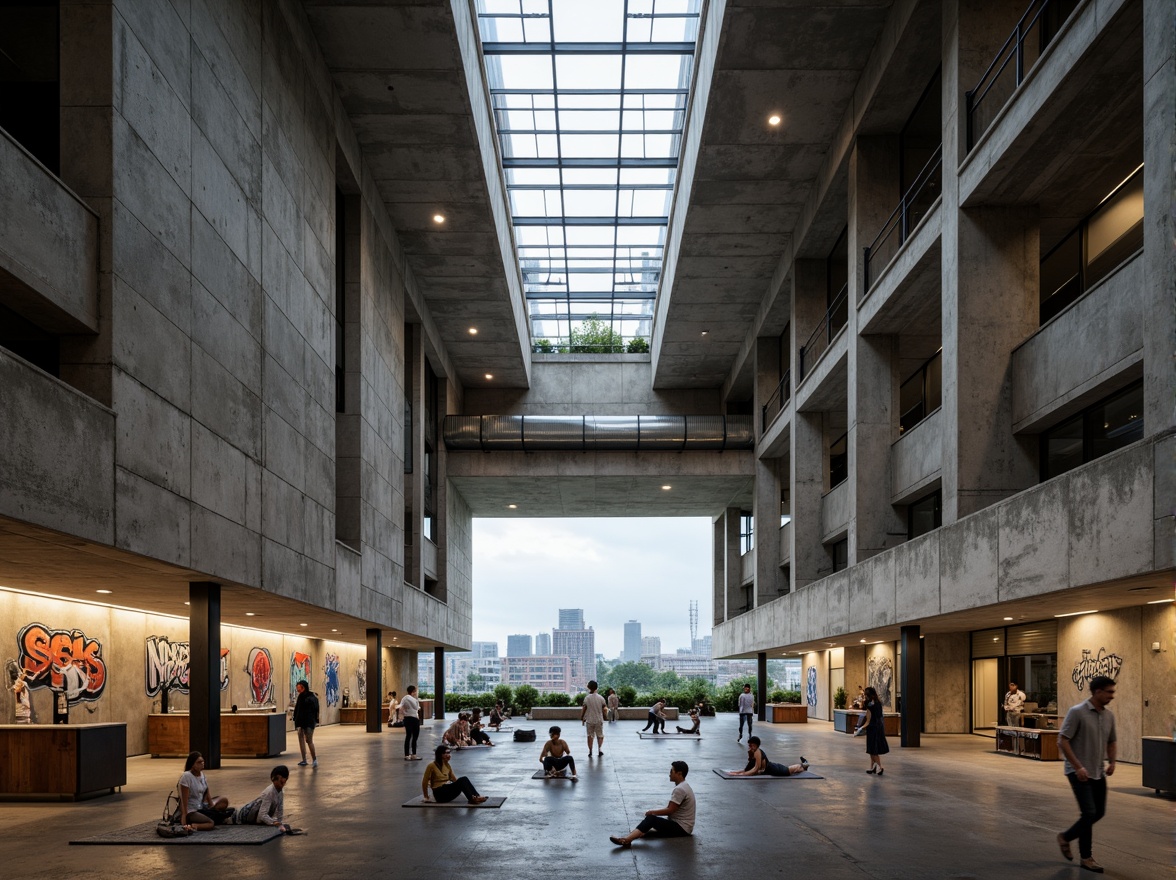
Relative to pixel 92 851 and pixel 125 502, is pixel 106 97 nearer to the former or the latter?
pixel 125 502

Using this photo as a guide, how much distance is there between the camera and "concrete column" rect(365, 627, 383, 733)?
32.0m

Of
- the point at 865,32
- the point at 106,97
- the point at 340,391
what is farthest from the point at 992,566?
the point at 340,391

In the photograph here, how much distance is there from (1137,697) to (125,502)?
18.0 metres

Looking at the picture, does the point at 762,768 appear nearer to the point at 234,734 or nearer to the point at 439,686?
the point at 234,734

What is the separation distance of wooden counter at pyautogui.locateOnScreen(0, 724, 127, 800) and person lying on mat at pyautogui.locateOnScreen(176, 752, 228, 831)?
312 cm

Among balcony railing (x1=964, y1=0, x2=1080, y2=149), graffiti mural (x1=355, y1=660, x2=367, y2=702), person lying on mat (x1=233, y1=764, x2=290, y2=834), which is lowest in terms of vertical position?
graffiti mural (x1=355, y1=660, x2=367, y2=702)

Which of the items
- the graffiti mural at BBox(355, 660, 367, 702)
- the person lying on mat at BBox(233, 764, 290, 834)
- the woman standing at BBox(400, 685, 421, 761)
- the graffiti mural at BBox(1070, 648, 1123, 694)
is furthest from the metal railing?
the graffiti mural at BBox(355, 660, 367, 702)

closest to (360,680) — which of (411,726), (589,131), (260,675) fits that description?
(260,675)

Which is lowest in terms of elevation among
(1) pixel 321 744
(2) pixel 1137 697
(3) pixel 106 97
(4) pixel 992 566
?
(1) pixel 321 744

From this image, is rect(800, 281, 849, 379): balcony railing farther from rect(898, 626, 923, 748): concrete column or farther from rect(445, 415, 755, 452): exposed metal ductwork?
rect(445, 415, 755, 452): exposed metal ductwork

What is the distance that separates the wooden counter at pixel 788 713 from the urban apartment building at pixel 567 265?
364 centimetres

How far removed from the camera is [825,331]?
3256cm

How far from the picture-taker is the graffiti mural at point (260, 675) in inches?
1245

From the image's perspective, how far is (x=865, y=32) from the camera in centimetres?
2239
